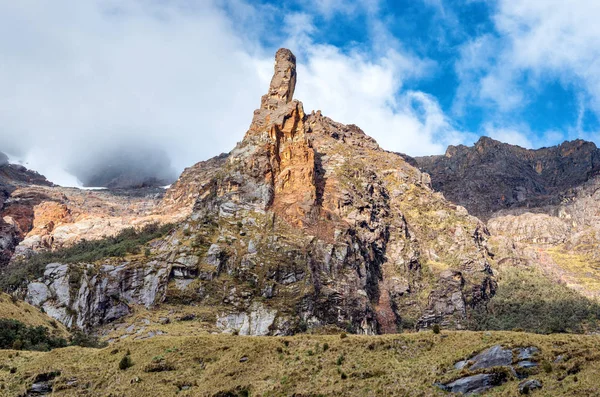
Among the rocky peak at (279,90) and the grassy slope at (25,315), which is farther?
the rocky peak at (279,90)

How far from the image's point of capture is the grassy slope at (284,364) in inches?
1761

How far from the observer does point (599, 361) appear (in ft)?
126

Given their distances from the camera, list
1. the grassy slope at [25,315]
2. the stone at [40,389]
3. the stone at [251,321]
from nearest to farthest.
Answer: the stone at [40,389]
the grassy slope at [25,315]
the stone at [251,321]

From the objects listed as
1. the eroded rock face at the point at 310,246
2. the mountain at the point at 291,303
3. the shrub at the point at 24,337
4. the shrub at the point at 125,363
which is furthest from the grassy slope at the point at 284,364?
the eroded rock face at the point at 310,246

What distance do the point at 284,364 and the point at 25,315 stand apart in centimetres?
5096

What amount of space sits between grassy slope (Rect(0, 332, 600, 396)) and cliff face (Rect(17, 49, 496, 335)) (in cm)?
4918

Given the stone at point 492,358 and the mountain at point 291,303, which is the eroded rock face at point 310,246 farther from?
the stone at point 492,358

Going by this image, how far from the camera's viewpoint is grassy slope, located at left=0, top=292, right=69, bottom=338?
255 feet

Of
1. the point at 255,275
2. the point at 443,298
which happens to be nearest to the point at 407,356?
the point at 255,275

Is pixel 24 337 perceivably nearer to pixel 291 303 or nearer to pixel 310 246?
pixel 291 303

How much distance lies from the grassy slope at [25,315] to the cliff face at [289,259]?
24.4m

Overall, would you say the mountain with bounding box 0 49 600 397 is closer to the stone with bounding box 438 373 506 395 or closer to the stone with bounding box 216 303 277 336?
the stone with bounding box 438 373 506 395

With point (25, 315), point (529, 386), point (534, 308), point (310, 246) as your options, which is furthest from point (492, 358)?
point (534, 308)

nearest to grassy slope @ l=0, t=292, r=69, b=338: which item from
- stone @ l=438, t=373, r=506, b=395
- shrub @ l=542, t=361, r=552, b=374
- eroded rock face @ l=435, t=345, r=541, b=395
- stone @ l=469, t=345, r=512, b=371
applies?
eroded rock face @ l=435, t=345, r=541, b=395
